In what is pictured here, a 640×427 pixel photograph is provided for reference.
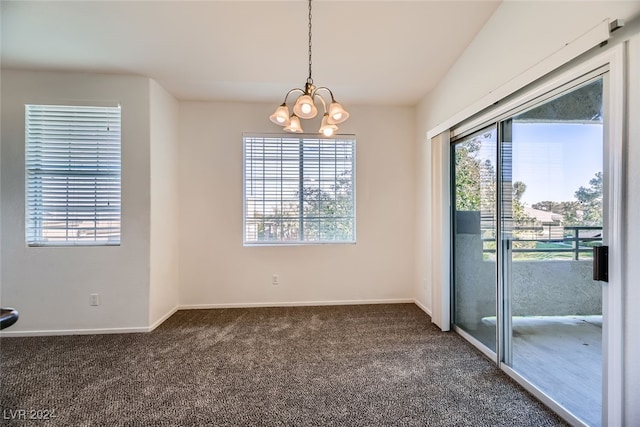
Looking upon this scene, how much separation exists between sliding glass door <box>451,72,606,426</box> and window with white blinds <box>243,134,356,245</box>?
1597 millimetres

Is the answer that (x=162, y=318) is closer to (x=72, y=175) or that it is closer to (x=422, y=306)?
(x=72, y=175)

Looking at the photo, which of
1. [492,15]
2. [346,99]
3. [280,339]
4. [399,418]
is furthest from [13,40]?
[399,418]

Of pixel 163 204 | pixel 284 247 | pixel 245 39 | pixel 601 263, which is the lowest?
pixel 284 247

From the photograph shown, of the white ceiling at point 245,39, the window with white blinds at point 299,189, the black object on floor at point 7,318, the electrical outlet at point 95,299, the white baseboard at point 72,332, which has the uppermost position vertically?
the white ceiling at point 245,39

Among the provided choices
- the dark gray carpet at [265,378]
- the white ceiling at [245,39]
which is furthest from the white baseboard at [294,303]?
the white ceiling at [245,39]

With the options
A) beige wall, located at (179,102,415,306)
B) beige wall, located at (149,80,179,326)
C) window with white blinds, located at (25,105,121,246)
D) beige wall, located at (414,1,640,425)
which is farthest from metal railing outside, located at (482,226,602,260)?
window with white blinds, located at (25,105,121,246)

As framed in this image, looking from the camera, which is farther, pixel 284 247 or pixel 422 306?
pixel 284 247

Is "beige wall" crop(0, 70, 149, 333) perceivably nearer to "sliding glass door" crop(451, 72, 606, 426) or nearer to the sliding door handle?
"sliding glass door" crop(451, 72, 606, 426)

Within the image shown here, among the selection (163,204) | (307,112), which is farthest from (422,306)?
(163,204)

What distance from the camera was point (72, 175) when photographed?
9.53 ft

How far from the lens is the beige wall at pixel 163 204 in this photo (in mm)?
3000

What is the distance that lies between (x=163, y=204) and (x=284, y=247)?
155 cm

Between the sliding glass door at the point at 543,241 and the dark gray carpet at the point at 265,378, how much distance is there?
269 millimetres

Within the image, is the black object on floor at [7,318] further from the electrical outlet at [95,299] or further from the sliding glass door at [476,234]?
the sliding glass door at [476,234]
